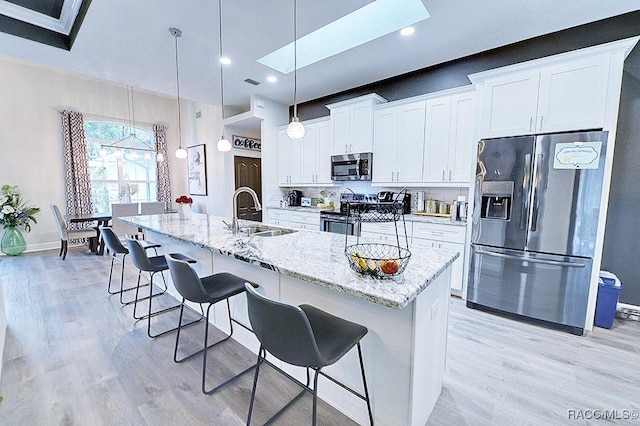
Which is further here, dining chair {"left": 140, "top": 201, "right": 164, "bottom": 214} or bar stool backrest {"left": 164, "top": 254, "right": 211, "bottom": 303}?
dining chair {"left": 140, "top": 201, "right": 164, "bottom": 214}

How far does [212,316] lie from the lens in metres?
2.60

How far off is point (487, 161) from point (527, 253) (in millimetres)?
942

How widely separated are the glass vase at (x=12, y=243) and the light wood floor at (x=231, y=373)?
293 centimetres

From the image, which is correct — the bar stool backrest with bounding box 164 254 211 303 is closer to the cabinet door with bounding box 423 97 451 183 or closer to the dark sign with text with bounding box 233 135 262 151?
the cabinet door with bounding box 423 97 451 183

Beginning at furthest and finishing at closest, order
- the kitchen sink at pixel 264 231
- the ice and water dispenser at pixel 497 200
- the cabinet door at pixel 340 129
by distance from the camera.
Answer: the cabinet door at pixel 340 129, the ice and water dispenser at pixel 497 200, the kitchen sink at pixel 264 231

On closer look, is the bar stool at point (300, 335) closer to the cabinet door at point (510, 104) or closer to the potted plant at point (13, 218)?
the cabinet door at point (510, 104)

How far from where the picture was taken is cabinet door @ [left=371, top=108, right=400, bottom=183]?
3725 millimetres

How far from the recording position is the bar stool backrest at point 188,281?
1.64m

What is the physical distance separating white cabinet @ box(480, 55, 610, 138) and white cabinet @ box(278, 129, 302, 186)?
9.66 feet

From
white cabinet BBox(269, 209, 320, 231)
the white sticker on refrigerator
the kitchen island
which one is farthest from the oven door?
the white sticker on refrigerator

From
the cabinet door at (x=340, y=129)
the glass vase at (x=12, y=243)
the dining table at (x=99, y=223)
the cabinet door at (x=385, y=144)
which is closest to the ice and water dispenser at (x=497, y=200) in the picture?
the cabinet door at (x=385, y=144)

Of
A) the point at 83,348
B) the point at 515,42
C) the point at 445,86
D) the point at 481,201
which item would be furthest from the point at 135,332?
the point at 515,42

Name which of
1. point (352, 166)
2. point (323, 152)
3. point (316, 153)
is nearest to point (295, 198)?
point (316, 153)

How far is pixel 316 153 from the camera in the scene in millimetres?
4629
